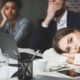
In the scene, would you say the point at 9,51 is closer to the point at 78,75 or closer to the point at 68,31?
the point at 68,31

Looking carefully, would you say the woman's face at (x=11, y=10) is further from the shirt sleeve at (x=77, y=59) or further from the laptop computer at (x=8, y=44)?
the shirt sleeve at (x=77, y=59)

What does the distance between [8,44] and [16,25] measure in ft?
3.71

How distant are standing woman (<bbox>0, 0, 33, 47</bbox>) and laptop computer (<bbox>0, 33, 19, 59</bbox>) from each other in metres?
0.82

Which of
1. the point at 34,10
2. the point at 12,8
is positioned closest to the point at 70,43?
the point at 12,8

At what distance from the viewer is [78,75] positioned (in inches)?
49.0

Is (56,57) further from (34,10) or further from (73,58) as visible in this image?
(34,10)

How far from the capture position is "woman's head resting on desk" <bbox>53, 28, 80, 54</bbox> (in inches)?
67.2

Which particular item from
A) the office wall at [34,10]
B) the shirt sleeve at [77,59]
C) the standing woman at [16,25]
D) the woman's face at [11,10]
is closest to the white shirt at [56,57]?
the shirt sleeve at [77,59]

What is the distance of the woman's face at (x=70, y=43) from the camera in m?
1.70

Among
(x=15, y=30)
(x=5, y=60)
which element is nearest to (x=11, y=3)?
(x=15, y=30)

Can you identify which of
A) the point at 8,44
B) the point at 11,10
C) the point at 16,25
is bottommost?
the point at 8,44

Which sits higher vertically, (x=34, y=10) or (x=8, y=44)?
(x=34, y=10)

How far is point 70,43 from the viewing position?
67.2 inches

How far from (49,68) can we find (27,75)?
27cm
